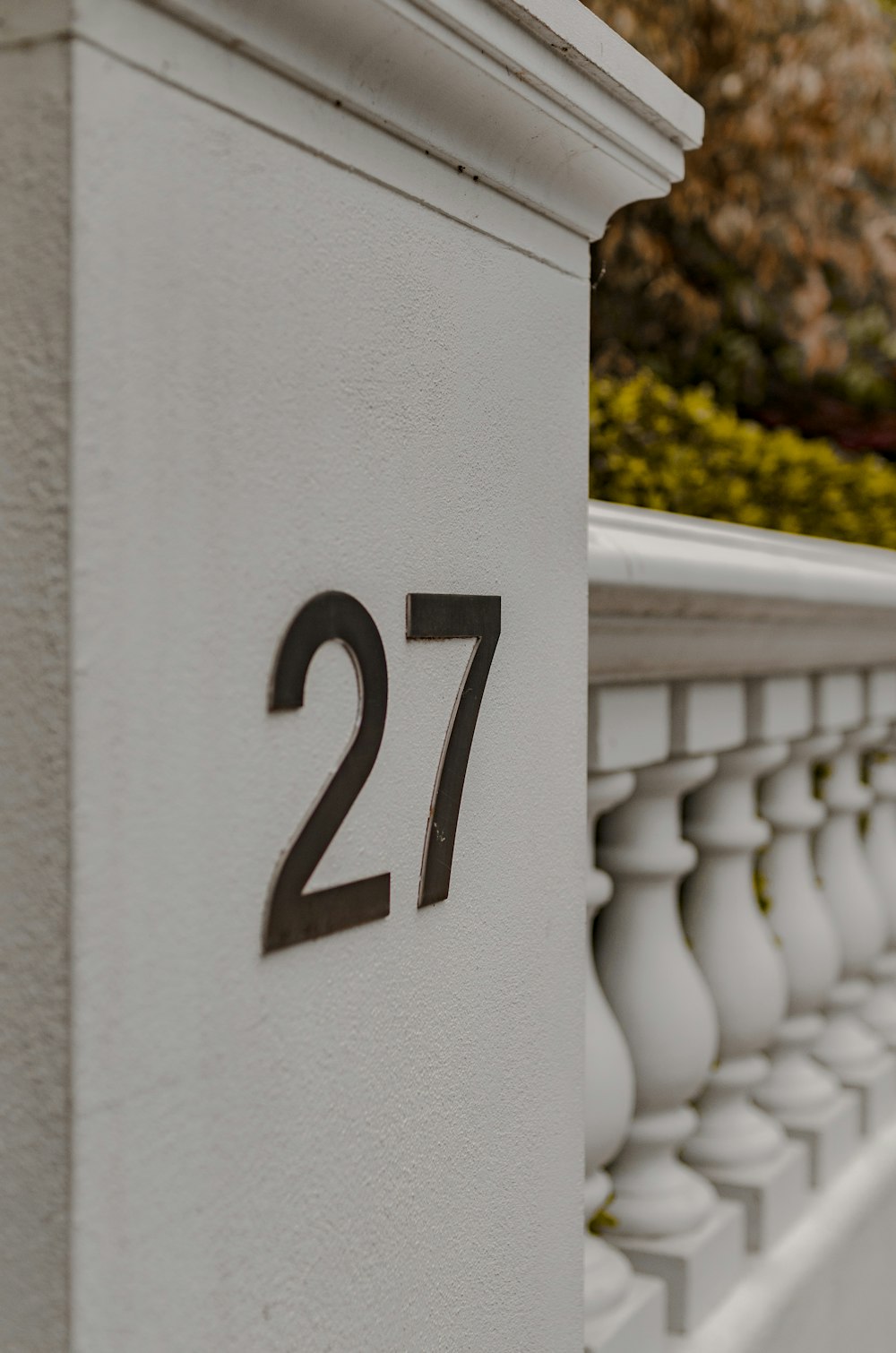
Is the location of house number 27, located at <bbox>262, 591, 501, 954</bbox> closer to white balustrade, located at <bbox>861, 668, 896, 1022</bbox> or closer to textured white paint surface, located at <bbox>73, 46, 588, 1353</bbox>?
textured white paint surface, located at <bbox>73, 46, 588, 1353</bbox>

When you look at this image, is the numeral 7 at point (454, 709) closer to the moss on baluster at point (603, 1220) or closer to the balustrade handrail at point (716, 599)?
the balustrade handrail at point (716, 599)

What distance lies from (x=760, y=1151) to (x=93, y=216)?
1.58 metres

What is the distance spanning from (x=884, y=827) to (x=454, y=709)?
5.73 feet

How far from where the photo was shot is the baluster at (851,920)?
224 cm

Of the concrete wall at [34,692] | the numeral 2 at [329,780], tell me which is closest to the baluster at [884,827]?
the numeral 2 at [329,780]

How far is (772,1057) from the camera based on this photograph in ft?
6.91

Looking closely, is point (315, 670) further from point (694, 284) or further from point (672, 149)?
point (694, 284)

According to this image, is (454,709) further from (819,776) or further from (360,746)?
(819,776)

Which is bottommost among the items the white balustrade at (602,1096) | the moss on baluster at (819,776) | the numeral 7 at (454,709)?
the white balustrade at (602,1096)

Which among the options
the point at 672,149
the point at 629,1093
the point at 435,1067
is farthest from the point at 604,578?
the point at 629,1093

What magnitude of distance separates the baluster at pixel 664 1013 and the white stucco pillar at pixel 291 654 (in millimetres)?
480

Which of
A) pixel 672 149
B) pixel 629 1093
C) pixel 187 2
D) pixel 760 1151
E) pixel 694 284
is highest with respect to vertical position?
pixel 694 284

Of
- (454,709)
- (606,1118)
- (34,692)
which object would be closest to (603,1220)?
(606,1118)

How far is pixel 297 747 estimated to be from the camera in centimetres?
82
